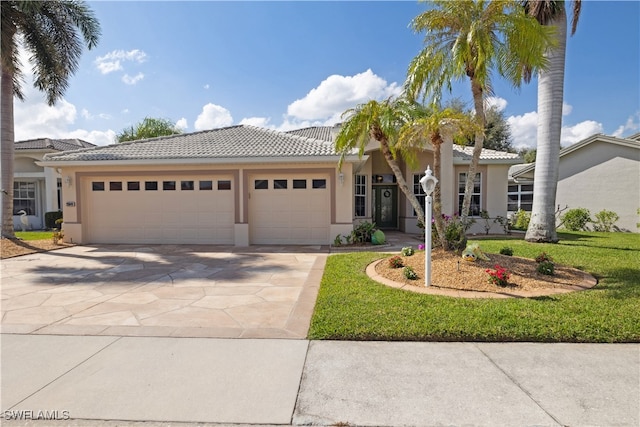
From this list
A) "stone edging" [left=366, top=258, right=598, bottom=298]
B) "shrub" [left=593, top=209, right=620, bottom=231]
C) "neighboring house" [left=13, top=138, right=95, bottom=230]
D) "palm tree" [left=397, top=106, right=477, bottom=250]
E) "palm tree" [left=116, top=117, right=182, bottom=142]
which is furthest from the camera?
"palm tree" [left=116, top=117, right=182, bottom=142]

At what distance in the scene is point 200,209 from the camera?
39.1 feet

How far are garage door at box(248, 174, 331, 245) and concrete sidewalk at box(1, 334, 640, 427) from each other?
25.6ft

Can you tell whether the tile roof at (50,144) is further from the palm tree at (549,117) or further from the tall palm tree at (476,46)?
the palm tree at (549,117)

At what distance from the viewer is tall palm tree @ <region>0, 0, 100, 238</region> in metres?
11.1

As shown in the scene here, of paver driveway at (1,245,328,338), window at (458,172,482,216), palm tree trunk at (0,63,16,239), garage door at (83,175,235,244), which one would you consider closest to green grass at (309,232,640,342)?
paver driveway at (1,245,328,338)

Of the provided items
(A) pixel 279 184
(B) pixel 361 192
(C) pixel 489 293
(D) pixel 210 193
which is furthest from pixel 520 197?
(D) pixel 210 193

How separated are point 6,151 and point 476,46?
1528 centimetres

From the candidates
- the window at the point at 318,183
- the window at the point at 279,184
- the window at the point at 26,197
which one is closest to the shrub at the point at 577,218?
the window at the point at 318,183

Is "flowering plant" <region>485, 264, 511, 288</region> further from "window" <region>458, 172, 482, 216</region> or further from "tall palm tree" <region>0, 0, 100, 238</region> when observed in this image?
"tall palm tree" <region>0, 0, 100, 238</region>

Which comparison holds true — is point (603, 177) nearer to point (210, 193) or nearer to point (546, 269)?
point (546, 269)

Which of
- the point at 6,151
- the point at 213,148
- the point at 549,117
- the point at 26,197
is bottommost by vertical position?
the point at 26,197

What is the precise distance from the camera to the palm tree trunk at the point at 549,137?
1012 cm

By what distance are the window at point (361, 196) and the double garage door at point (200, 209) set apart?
147 inches

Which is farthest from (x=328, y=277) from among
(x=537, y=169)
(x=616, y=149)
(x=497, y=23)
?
(x=616, y=149)
